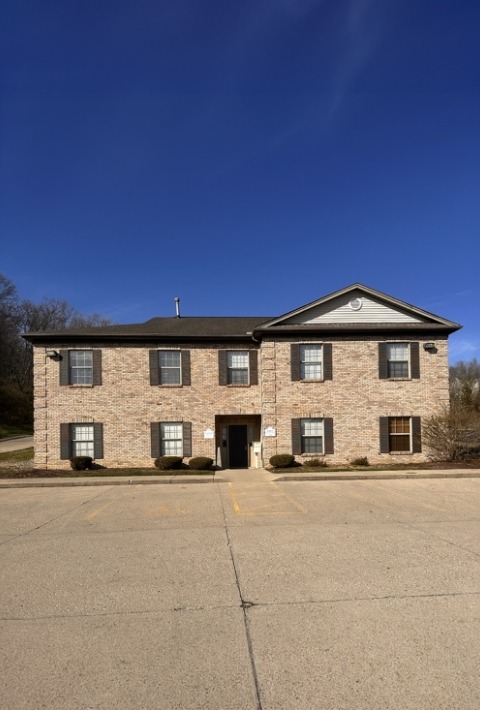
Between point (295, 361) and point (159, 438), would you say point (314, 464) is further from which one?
point (159, 438)

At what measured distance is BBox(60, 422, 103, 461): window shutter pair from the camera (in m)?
18.2

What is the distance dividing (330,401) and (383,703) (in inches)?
610

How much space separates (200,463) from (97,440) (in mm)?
4573

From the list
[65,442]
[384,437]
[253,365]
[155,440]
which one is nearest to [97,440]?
[65,442]

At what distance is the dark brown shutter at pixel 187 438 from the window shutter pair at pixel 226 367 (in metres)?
2.29

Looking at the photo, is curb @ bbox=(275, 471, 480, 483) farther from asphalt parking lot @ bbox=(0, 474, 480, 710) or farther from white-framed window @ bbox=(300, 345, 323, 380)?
asphalt parking lot @ bbox=(0, 474, 480, 710)

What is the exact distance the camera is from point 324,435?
1828 cm

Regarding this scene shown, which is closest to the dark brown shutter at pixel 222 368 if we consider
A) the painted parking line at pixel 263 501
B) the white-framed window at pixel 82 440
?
the white-framed window at pixel 82 440

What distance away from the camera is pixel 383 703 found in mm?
3166

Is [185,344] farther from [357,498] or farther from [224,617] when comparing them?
[224,617]

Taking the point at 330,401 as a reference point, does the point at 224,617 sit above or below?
below

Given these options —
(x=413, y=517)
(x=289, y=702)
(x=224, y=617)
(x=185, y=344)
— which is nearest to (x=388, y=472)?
(x=413, y=517)

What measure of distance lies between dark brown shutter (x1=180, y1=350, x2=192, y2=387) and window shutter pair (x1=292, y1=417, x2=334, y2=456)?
189 inches

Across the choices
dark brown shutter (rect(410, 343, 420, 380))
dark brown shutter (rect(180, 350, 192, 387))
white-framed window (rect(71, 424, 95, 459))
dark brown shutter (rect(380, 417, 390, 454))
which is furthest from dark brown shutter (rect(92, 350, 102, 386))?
dark brown shutter (rect(410, 343, 420, 380))
